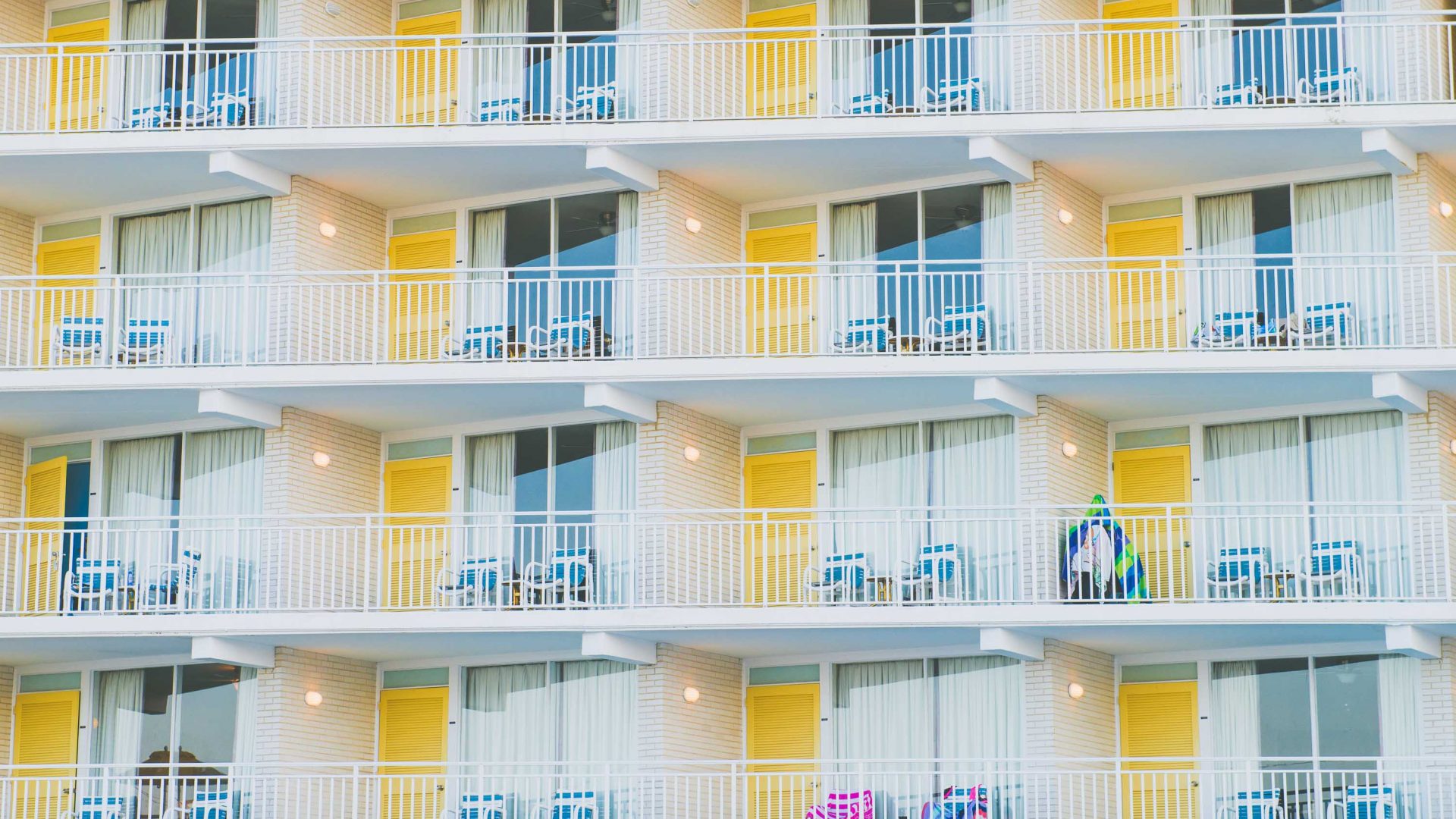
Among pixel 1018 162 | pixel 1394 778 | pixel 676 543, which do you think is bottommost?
pixel 1394 778

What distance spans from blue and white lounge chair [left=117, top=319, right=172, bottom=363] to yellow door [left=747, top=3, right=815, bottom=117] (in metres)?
6.63

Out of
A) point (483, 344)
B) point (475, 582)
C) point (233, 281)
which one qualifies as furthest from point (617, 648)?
point (233, 281)

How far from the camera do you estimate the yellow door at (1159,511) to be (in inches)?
1041

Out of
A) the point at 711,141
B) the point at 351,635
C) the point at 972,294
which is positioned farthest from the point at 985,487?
the point at 351,635

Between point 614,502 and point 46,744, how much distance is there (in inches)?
270

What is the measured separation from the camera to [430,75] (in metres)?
29.6

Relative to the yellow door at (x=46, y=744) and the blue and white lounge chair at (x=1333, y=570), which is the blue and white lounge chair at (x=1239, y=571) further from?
the yellow door at (x=46, y=744)

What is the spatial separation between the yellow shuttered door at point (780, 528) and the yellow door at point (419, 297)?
3.61m

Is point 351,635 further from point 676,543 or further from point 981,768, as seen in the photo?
point 981,768

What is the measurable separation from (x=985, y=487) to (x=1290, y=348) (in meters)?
3.33

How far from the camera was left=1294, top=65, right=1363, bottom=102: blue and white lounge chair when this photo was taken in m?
26.6

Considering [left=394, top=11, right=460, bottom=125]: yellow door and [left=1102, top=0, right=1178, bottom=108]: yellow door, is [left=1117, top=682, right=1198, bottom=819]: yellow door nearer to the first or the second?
[left=1102, top=0, right=1178, bottom=108]: yellow door

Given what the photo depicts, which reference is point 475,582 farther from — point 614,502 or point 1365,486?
point 1365,486

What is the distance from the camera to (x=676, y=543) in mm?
27000
